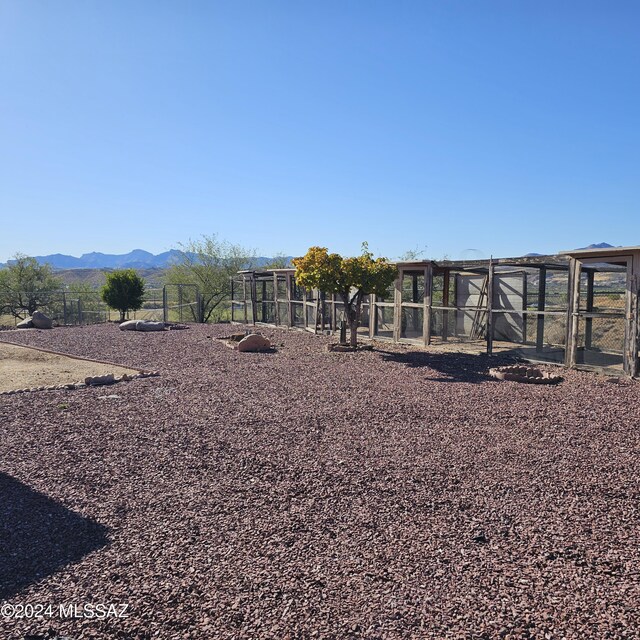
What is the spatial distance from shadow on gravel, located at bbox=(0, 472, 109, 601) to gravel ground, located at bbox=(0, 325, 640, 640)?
0.02m

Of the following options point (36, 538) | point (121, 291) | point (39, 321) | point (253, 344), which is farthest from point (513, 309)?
point (39, 321)

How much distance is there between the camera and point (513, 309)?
16.2m

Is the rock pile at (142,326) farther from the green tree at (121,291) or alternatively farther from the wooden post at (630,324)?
the wooden post at (630,324)

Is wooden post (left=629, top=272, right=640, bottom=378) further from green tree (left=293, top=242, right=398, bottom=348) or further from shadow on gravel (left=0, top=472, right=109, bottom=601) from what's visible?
A: shadow on gravel (left=0, top=472, right=109, bottom=601)

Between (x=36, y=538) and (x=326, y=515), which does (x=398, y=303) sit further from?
(x=36, y=538)

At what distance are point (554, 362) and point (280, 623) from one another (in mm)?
10413

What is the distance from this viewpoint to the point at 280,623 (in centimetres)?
Result: 273

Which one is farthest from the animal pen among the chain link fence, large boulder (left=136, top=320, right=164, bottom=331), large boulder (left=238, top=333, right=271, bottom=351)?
the chain link fence

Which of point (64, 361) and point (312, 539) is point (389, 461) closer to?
point (312, 539)

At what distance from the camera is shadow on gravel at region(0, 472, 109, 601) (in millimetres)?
3270

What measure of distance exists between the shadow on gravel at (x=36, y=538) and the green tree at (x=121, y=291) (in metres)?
21.8

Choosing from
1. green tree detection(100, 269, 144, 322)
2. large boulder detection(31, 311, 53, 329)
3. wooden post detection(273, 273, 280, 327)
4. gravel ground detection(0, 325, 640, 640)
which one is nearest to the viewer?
gravel ground detection(0, 325, 640, 640)

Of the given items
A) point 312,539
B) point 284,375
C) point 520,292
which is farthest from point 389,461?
point 520,292

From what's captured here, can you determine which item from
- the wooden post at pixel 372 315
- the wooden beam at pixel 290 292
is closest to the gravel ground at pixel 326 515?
the wooden post at pixel 372 315
